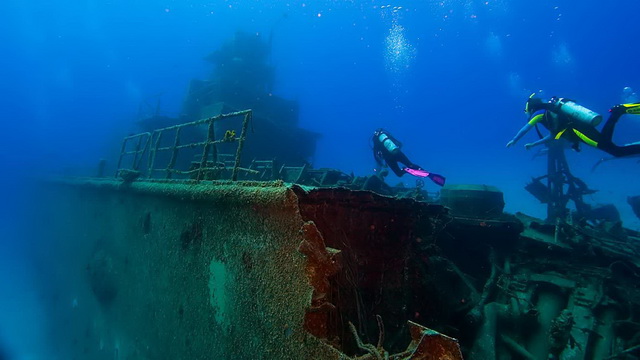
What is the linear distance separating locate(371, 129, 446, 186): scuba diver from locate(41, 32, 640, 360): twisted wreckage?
62 cm

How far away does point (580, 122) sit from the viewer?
665 centimetres

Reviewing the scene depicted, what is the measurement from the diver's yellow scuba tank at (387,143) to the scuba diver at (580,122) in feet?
11.3

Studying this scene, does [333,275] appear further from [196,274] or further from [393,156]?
[393,156]

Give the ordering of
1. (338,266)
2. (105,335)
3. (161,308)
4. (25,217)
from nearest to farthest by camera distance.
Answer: (338,266)
(161,308)
(105,335)
(25,217)

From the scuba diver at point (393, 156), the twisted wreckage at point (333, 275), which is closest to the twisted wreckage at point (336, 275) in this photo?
the twisted wreckage at point (333, 275)

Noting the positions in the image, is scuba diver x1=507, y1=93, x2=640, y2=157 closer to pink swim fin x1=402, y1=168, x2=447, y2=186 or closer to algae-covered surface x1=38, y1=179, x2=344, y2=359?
pink swim fin x1=402, y1=168, x2=447, y2=186

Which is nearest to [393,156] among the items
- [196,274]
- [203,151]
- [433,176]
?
[433,176]

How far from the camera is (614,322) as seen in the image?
454cm

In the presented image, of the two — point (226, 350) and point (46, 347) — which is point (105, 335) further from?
point (46, 347)

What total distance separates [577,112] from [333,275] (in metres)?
7.19

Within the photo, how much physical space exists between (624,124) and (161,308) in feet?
194

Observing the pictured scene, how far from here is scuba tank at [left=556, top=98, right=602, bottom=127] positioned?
638 cm

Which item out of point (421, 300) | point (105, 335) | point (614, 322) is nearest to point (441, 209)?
point (421, 300)

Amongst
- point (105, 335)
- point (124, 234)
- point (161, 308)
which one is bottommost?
point (105, 335)
